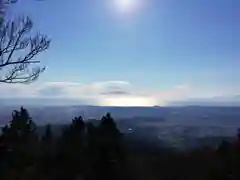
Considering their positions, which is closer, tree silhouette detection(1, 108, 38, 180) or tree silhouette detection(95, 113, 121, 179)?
tree silhouette detection(1, 108, 38, 180)

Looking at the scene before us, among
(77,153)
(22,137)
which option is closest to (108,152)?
(77,153)

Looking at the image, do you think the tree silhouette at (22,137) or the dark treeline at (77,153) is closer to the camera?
the tree silhouette at (22,137)

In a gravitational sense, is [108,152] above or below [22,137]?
below

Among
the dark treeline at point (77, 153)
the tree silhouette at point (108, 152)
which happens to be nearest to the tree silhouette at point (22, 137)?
the dark treeline at point (77, 153)

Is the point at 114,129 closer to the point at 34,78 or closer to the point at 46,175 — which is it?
the point at 46,175

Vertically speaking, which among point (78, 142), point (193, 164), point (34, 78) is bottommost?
point (193, 164)

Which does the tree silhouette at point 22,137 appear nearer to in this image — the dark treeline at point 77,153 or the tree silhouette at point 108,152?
the dark treeline at point 77,153

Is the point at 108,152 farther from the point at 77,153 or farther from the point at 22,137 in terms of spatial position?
the point at 22,137

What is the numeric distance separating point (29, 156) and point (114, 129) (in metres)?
3.14

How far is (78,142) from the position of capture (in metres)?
14.7

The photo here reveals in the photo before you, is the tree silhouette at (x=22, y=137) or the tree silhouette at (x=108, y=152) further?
the tree silhouette at (x=108, y=152)

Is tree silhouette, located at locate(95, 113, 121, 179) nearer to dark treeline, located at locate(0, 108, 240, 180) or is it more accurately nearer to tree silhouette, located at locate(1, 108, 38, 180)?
dark treeline, located at locate(0, 108, 240, 180)

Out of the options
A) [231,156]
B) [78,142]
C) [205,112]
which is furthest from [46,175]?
[205,112]

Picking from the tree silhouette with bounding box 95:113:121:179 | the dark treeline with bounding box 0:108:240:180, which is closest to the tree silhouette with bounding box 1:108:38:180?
the dark treeline with bounding box 0:108:240:180
